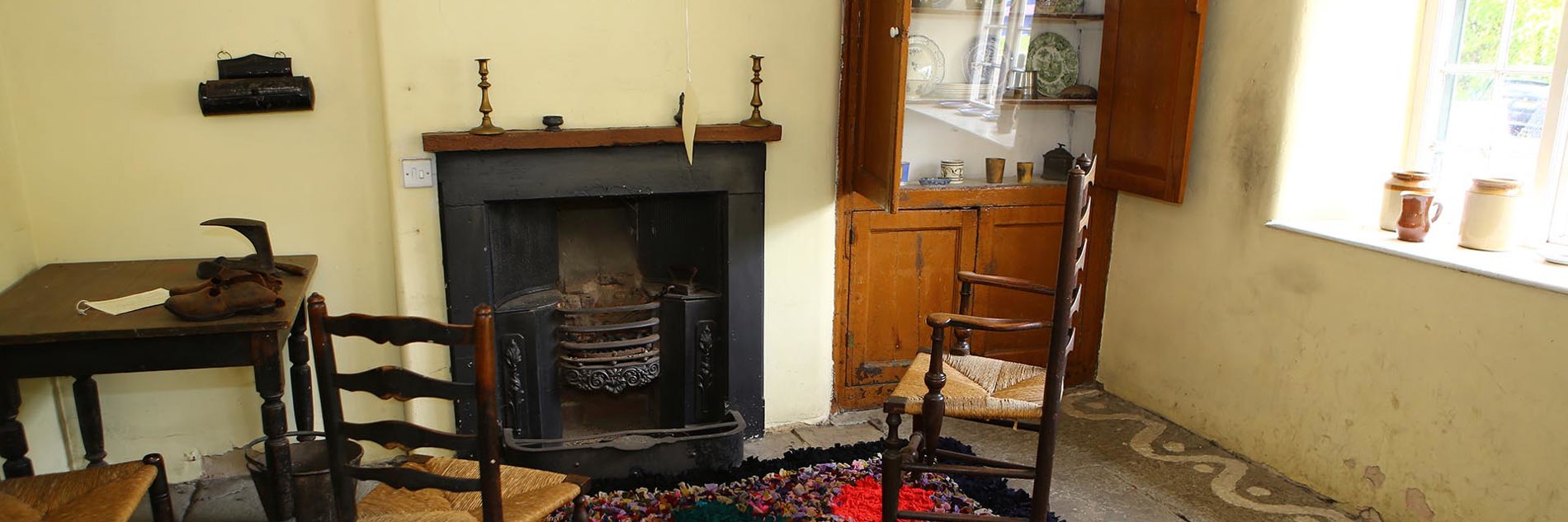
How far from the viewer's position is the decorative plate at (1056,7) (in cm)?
372

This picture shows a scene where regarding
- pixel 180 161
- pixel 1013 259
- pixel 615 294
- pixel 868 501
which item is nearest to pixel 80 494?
pixel 180 161

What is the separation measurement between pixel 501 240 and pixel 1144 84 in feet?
7.34

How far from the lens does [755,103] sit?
124 inches

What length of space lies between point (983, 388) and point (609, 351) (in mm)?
1271

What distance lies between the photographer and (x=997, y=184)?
12.3ft

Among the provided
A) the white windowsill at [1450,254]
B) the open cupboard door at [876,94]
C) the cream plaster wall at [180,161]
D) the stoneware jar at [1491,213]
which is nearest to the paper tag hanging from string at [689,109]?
the open cupboard door at [876,94]

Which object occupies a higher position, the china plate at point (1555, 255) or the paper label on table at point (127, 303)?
the china plate at point (1555, 255)

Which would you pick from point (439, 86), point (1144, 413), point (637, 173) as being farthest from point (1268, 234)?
point (439, 86)

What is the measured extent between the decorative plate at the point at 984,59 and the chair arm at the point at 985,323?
141cm

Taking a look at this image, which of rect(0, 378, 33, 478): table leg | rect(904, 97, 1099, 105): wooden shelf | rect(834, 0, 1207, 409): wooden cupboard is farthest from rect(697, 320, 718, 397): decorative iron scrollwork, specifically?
rect(0, 378, 33, 478): table leg

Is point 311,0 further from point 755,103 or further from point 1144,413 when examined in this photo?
point 1144,413

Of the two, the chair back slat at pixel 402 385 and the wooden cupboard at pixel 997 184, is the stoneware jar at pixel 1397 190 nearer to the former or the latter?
the wooden cupboard at pixel 997 184

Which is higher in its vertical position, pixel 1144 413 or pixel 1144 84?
pixel 1144 84

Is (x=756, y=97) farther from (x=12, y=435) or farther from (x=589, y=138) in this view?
(x=12, y=435)
